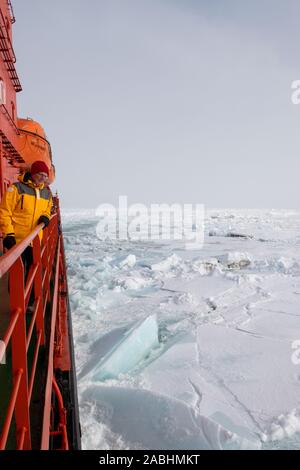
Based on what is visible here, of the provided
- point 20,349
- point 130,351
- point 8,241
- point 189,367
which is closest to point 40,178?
point 8,241

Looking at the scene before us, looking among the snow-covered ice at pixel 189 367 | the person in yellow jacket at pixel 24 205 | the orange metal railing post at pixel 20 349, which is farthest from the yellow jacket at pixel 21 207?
the snow-covered ice at pixel 189 367

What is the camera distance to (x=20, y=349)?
1241 millimetres

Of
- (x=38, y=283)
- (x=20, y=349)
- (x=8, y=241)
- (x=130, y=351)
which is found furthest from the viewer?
(x=130, y=351)

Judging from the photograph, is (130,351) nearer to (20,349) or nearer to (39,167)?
(39,167)

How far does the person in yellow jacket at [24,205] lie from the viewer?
2707 millimetres

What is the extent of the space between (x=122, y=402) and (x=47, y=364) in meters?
1.57

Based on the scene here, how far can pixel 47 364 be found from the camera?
6.36ft

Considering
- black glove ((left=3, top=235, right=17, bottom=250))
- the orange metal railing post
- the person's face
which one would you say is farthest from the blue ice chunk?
the orange metal railing post

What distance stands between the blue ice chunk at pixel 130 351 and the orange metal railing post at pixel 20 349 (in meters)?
2.62

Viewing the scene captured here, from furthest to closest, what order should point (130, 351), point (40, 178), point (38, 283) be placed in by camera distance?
1. point (130, 351)
2. point (40, 178)
3. point (38, 283)

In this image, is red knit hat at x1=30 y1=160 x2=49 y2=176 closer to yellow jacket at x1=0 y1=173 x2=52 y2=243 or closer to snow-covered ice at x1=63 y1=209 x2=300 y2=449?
yellow jacket at x1=0 y1=173 x2=52 y2=243

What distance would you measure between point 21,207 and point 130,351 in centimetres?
250

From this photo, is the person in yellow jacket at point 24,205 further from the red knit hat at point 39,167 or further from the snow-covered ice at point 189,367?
the snow-covered ice at point 189,367
